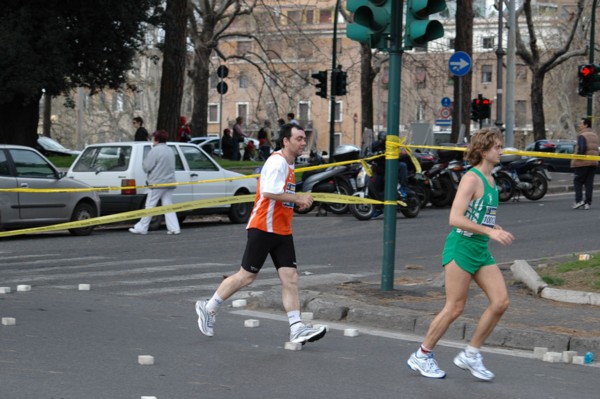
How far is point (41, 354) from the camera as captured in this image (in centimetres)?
850

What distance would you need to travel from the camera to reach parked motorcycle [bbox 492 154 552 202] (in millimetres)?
26859

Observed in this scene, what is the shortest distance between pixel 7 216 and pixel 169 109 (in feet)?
37.7

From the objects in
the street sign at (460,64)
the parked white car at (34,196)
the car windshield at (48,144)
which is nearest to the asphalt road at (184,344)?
the parked white car at (34,196)

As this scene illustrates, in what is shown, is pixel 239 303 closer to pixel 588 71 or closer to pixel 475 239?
pixel 475 239

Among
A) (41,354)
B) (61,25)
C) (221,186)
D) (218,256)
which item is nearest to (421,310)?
(41,354)

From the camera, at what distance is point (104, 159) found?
69.9ft

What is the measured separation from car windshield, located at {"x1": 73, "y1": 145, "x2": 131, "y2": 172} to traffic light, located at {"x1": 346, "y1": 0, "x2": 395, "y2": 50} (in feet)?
33.4

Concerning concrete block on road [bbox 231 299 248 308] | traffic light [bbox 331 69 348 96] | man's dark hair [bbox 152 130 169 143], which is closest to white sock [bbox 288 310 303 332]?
concrete block on road [bbox 231 299 248 308]

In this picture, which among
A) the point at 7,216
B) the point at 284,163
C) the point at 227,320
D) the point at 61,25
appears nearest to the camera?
the point at 284,163

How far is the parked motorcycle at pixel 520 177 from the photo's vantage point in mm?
26859

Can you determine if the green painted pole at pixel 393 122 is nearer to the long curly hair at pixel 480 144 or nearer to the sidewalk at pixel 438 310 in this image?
the sidewalk at pixel 438 310

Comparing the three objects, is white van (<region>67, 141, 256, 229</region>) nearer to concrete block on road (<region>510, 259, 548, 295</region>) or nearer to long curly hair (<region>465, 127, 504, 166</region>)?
concrete block on road (<region>510, 259, 548, 295</region>)

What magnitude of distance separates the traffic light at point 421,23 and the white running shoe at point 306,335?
11.6 ft

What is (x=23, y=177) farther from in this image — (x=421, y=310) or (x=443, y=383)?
(x=443, y=383)
